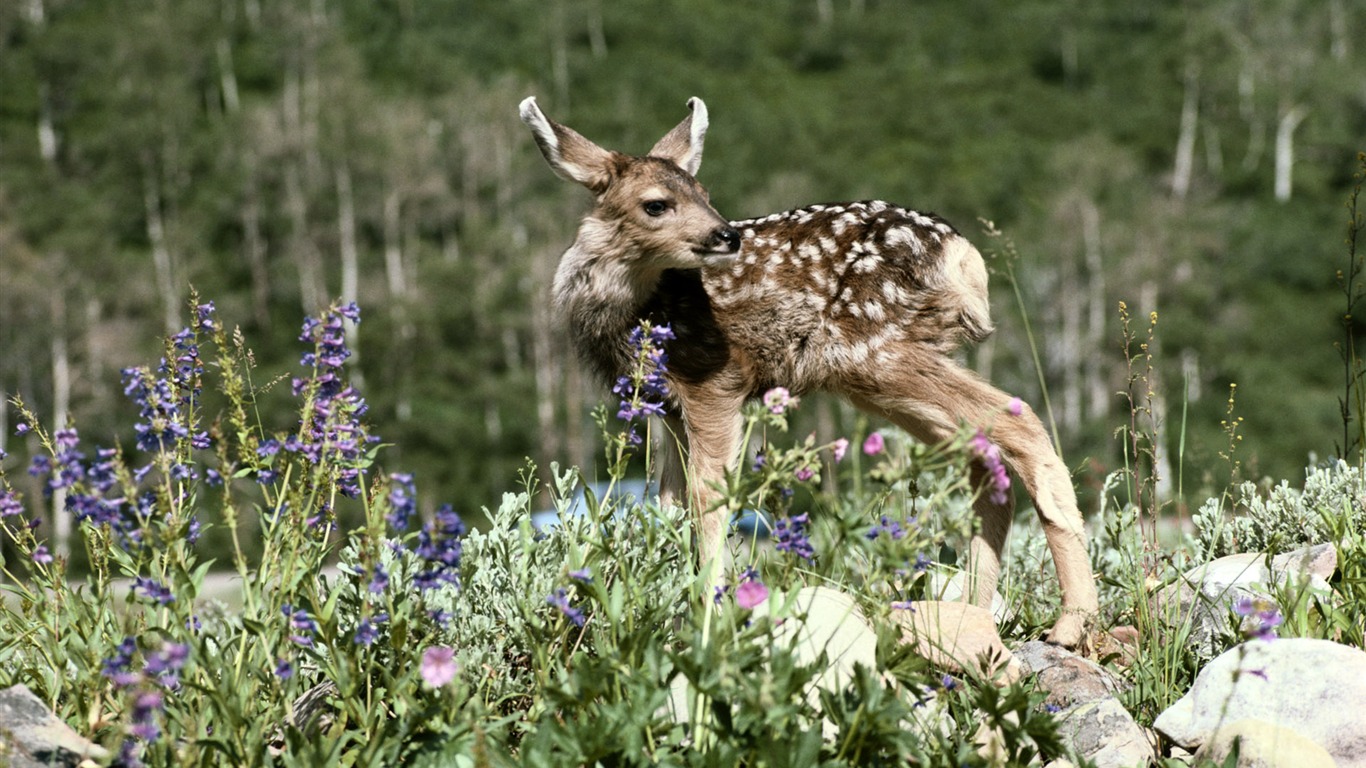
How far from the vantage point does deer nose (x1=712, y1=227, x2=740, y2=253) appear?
5309 mm

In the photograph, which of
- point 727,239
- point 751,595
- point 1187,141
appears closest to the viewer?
A: point 751,595

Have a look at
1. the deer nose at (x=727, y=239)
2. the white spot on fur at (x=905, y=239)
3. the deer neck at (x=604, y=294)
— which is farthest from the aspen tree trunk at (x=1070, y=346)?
the deer nose at (x=727, y=239)

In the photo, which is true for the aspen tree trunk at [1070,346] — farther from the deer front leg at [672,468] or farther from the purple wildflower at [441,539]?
the purple wildflower at [441,539]

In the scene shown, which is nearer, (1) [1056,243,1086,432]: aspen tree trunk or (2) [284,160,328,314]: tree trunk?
(1) [1056,243,1086,432]: aspen tree trunk

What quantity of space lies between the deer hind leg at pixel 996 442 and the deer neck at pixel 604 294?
99cm

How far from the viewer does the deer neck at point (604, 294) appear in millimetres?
5660

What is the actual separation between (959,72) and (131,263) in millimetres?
60964

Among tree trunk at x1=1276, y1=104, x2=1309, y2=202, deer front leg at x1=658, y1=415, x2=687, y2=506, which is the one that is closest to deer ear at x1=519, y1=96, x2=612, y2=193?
deer front leg at x1=658, y1=415, x2=687, y2=506

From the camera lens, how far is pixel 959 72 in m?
94.9

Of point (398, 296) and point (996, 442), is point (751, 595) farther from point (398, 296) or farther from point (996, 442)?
point (398, 296)

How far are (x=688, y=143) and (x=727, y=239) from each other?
108 centimetres

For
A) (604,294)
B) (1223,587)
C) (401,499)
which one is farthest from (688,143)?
(401,499)

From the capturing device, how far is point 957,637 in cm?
400

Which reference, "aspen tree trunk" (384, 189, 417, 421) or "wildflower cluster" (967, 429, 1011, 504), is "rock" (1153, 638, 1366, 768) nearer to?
"wildflower cluster" (967, 429, 1011, 504)
